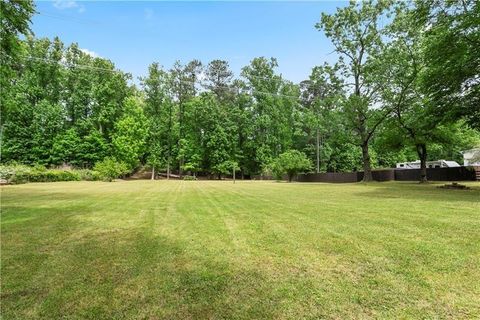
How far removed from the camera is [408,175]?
26.8 m

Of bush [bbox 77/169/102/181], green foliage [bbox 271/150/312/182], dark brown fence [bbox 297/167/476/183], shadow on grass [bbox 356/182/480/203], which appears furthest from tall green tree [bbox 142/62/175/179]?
shadow on grass [bbox 356/182/480/203]

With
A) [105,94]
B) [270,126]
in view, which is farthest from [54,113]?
Answer: [270,126]

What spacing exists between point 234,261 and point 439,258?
8.37 feet

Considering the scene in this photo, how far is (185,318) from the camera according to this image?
2664 millimetres

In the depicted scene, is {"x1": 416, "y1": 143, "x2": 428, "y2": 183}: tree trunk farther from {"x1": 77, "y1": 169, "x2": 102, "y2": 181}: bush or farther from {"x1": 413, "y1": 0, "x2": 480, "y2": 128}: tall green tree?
{"x1": 77, "y1": 169, "x2": 102, "y2": 181}: bush

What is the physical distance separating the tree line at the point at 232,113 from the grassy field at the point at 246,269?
538 inches

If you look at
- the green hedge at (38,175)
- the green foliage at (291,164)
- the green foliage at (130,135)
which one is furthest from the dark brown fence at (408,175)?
the green hedge at (38,175)

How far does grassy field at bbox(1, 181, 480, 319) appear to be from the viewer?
2.80m

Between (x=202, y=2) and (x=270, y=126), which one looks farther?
(x=270, y=126)

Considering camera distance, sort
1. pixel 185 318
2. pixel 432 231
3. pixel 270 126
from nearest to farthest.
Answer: pixel 185 318
pixel 432 231
pixel 270 126

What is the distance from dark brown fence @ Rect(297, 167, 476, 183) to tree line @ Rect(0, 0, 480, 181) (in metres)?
1.98

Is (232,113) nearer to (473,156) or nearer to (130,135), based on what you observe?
(130,135)

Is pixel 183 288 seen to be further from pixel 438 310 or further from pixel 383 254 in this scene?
pixel 383 254

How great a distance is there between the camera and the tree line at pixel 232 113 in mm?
22812
